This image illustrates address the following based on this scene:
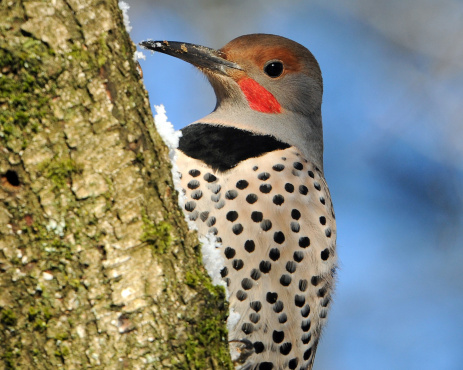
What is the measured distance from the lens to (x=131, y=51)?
1800 millimetres

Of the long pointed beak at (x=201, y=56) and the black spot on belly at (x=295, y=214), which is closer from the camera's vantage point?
the black spot on belly at (x=295, y=214)

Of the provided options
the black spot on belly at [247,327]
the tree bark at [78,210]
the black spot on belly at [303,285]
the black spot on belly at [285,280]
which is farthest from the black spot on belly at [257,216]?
the tree bark at [78,210]

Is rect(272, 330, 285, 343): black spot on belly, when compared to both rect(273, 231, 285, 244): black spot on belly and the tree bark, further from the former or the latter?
the tree bark

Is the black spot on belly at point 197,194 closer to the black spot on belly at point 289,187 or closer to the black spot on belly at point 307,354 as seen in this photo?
the black spot on belly at point 289,187

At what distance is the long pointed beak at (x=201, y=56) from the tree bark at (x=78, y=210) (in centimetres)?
222

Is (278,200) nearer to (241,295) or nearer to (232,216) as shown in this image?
(232,216)

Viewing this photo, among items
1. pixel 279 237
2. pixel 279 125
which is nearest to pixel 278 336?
pixel 279 237

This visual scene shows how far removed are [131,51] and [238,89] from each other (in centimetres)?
230

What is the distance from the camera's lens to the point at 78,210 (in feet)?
5.20

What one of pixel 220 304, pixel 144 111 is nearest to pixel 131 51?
pixel 144 111

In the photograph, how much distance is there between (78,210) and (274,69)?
9.28 feet

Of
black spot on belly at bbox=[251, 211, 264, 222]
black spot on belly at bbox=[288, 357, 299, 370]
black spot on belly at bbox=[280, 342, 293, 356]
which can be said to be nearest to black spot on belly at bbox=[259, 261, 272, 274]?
black spot on belly at bbox=[251, 211, 264, 222]

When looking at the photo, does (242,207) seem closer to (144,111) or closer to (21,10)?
(144,111)

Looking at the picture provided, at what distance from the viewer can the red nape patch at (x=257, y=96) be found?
405 centimetres
